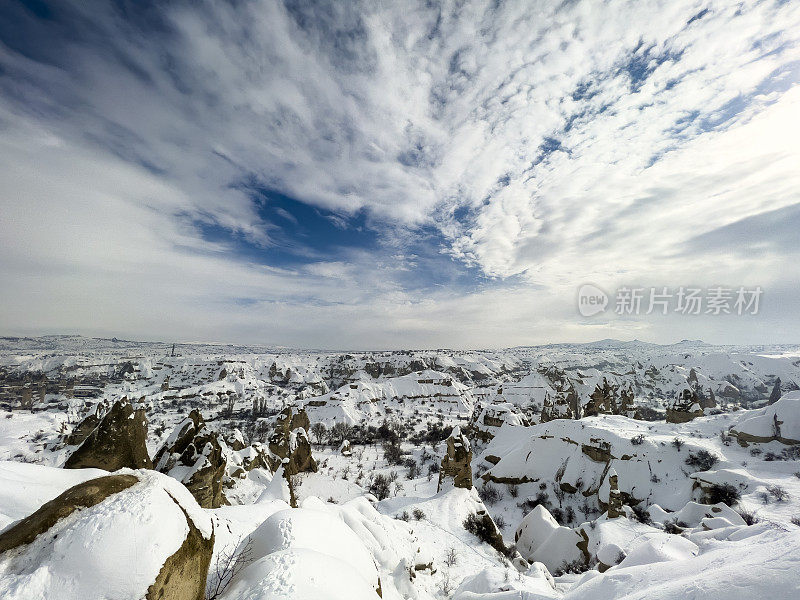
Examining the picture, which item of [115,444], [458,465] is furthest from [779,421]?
[115,444]

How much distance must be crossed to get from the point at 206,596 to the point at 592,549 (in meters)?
20.1

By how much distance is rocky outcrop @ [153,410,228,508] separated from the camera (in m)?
14.1

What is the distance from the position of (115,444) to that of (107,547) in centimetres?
878

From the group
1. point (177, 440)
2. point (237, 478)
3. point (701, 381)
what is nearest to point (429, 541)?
point (177, 440)

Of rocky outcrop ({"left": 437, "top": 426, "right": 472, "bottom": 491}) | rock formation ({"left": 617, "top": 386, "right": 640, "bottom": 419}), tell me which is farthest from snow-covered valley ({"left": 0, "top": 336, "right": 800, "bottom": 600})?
rock formation ({"left": 617, "top": 386, "right": 640, "bottom": 419})

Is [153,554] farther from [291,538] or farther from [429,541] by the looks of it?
[429,541]

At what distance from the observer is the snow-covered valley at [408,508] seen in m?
4.03

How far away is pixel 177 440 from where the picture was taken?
15.2 m

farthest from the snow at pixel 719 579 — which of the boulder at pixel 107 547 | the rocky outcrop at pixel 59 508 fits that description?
the rocky outcrop at pixel 59 508

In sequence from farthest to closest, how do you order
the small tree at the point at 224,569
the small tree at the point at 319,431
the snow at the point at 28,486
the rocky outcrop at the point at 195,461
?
1. the small tree at the point at 319,431
2. the rocky outcrop at the point at 195,461
3. the small tree at the point at 224,569
4. the snow at the point at 28,486

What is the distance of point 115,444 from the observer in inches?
399

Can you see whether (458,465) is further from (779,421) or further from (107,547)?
(779,421)

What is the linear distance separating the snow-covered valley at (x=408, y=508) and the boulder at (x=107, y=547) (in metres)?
0.02

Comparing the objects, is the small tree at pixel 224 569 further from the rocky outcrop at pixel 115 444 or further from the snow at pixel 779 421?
the snow at pixel 779 421
